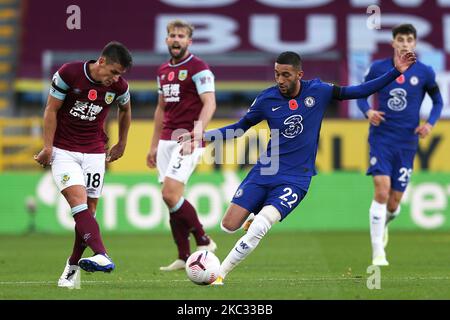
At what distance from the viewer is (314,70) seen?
81.8ft

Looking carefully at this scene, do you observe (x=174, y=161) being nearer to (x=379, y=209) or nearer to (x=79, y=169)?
(x=79, y=169)

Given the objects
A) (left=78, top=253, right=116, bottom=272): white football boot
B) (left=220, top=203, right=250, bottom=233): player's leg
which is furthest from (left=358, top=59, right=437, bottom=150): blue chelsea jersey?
(left=78, top=253, right=116, bottom=272): white football boot

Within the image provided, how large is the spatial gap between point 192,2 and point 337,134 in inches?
349

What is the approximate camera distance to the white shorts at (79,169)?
843cm

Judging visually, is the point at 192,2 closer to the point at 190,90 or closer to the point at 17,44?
the point at 17,44

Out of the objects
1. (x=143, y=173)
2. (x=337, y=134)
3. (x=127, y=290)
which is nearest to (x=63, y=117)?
(x=127, y=290)

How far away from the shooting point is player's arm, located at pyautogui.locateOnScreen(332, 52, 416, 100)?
8484 millimetres

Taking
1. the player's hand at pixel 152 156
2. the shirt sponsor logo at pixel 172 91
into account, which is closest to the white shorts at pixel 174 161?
the player's hand at pixel 152 156

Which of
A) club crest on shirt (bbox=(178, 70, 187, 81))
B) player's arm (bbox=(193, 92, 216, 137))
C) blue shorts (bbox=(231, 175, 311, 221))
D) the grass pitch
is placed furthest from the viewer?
club crest on shirt (bbox=(178, 70, 187, 81))

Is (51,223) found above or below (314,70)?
below

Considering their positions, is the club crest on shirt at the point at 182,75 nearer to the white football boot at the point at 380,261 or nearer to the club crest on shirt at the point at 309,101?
the club crest on shirt at the point at 309,101

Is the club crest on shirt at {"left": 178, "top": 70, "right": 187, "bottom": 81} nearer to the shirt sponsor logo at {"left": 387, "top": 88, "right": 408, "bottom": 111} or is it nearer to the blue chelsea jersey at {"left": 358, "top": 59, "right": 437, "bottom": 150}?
the blue chelsea jersey at {"left": 358, "top": 59, "right": 437, "bottom": 150}

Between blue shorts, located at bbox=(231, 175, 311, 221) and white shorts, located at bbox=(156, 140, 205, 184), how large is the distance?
195cm

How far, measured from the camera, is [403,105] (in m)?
11.3
